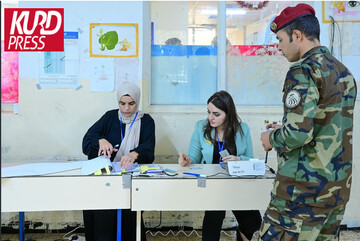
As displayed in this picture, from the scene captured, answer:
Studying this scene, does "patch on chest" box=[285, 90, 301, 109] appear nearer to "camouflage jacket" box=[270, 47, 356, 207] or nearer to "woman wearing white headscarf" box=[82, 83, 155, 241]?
"camouflage jacket" box=[270, 47, 356, 207]

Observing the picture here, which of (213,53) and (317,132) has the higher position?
(213,53)

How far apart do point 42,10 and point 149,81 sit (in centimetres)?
102

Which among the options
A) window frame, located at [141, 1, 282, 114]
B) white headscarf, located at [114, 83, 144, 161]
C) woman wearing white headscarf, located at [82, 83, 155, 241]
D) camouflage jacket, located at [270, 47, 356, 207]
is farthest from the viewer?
window frame, located at [141, 1, 282, 114]

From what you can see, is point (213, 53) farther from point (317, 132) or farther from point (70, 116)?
point (317, 132)

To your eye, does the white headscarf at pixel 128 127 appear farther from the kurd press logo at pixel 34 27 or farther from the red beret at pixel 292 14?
the red beret at pixel 292 14

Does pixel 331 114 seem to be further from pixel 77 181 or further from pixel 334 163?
pixel 77 181

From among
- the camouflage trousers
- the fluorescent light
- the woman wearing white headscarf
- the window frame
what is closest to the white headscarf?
the woman wearing white headscarf

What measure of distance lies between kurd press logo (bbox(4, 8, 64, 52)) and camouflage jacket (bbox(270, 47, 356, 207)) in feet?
6.84

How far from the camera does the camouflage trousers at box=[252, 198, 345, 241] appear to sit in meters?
1.24

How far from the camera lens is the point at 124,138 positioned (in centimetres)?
242

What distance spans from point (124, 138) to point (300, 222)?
57.7 inches

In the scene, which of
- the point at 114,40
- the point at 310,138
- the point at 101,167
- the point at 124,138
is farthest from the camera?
the point at 114,40

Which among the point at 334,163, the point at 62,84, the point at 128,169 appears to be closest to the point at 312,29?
the point at 334,163

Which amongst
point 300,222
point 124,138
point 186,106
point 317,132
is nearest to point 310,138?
point 317,132
